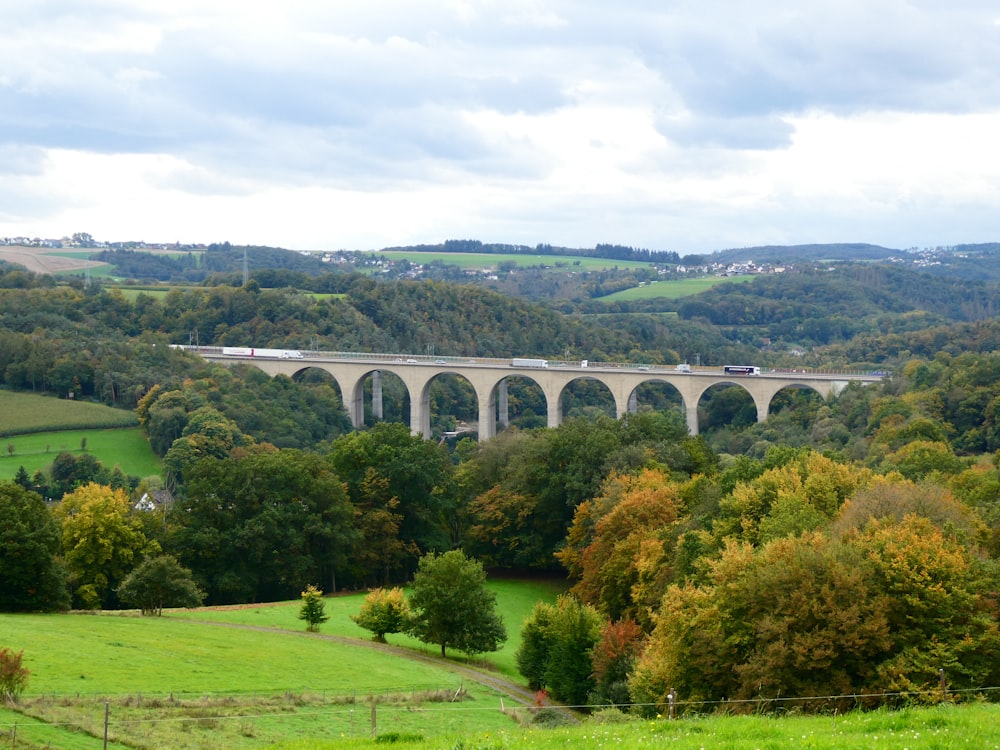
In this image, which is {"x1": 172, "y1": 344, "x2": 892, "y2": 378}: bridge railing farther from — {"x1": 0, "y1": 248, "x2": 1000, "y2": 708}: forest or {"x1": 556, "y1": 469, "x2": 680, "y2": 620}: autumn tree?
{"x1": 556, "y1": 469, "x2": 680, "y2": 620}: autumn tree

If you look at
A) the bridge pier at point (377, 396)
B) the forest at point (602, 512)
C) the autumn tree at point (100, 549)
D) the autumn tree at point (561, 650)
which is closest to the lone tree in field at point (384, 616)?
the autumn tree at point (561, 650)

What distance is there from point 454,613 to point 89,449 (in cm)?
5003

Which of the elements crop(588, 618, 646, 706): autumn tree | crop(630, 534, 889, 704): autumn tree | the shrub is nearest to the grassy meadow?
crop(588, 618, 646, 706): autumn tree

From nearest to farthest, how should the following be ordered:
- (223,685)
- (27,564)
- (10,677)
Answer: (10,677) → (223,685) → (27,564)

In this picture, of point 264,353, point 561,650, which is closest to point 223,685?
point 561,650

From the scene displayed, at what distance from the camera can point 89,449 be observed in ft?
261

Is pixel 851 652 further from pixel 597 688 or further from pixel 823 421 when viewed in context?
pixel 823 421

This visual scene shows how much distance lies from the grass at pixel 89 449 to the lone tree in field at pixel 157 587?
35.9 meters

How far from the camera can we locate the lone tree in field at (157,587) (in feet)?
125

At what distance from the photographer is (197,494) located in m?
48.5

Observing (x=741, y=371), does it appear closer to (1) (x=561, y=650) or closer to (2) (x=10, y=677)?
(1) (x=561, y=650)

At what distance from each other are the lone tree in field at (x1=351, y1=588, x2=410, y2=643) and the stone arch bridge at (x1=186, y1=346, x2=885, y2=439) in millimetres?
56705

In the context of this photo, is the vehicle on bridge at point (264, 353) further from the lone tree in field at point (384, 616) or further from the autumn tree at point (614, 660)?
the autumn tree at point (614, 660)

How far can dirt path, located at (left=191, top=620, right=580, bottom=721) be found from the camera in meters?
32.1
